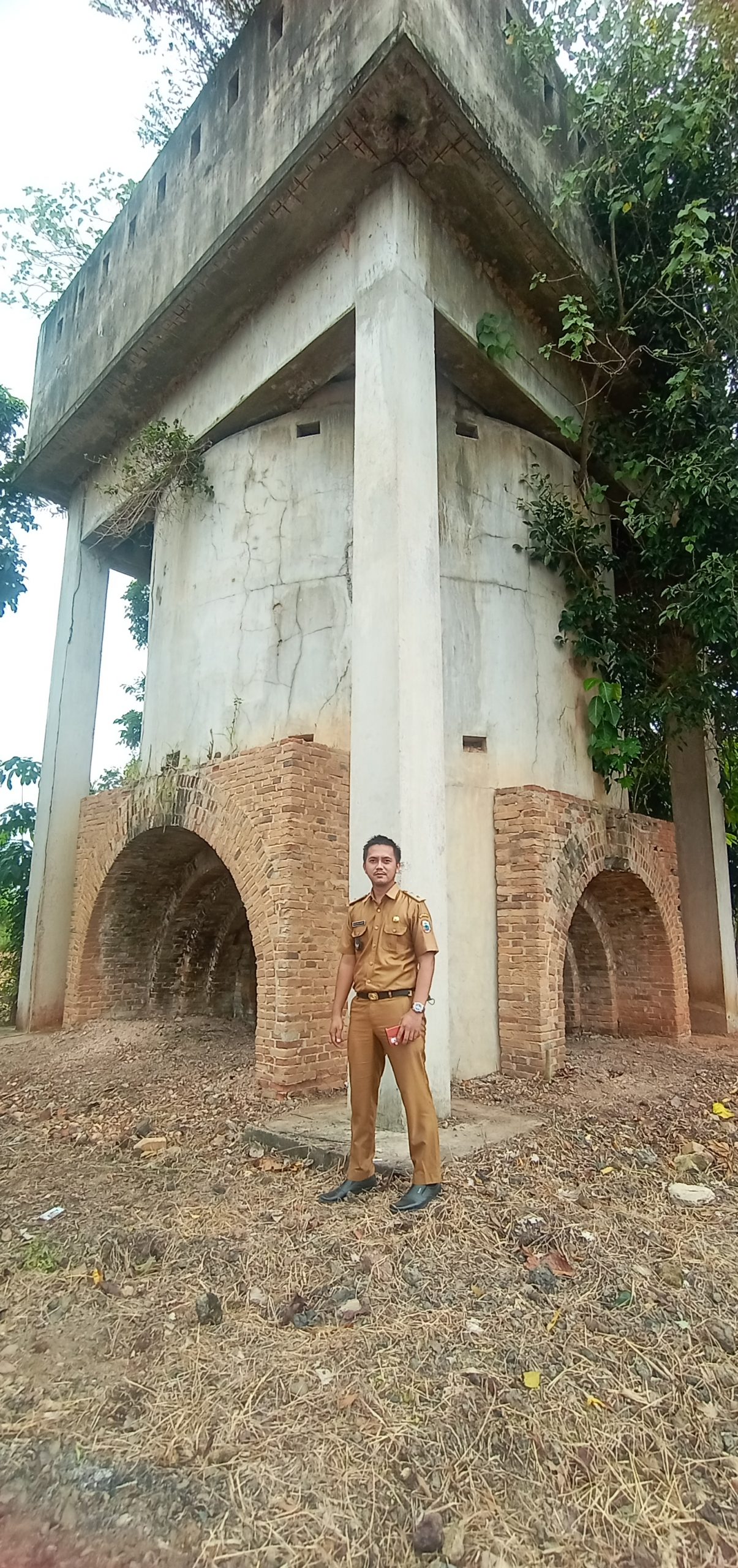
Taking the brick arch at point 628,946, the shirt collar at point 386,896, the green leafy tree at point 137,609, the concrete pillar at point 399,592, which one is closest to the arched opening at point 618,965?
the brick arch at point 628,946

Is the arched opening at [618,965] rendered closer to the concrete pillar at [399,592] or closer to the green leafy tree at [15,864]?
the concrete pillar at [399,592]

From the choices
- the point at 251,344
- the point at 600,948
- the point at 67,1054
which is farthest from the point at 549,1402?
the point at 251,344

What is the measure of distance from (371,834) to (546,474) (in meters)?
4.96

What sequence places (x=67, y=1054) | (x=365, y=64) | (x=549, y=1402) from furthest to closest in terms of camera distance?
(x=67, y=1054)
(x=365, y=64)
(x=549, y=1402)

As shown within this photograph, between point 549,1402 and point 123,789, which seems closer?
point 549,1402

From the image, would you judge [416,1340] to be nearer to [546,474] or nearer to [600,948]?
[600,948]

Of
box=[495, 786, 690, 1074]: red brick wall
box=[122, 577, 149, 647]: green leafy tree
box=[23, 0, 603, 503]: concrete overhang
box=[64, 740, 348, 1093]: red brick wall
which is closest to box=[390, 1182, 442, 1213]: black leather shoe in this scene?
box=[64, 740, 348, 1093]: red brick wall

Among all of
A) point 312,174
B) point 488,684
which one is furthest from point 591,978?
point 312,174

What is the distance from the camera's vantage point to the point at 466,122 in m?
5.95

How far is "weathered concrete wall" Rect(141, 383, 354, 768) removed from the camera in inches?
288

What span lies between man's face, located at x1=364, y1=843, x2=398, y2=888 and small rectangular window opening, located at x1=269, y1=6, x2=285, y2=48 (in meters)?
7.16

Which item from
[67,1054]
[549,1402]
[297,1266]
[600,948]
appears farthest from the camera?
[600,948]

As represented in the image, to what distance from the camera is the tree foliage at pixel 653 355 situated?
6.89 metres

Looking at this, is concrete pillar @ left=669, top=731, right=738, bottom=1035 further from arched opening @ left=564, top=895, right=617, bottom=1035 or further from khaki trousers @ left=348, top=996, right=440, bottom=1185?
khaki trousers @ left=348, top=996, right=440, bottom=1185
